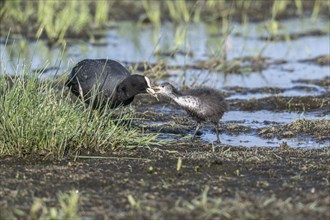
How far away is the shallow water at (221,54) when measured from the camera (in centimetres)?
902

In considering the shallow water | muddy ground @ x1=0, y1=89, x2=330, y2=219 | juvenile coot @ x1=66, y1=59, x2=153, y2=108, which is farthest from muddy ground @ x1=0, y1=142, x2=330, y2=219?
the shallow water

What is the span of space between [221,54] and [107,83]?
164 inches

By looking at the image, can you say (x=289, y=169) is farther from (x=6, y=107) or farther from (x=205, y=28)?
(x=205, y=28)

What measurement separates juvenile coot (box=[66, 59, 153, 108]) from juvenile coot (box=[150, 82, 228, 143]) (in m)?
0.20

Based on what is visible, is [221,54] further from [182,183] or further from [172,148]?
[182,183]

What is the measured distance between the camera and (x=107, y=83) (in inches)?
311

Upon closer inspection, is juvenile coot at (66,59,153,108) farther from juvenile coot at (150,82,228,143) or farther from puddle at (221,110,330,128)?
puddle at (221,110,330,128)

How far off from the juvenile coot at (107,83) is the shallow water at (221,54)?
556mm

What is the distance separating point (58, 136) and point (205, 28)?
9.26m

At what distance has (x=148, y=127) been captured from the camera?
836 cm

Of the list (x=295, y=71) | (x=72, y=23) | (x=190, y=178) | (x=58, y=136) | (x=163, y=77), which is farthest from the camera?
(x=72, y=23)

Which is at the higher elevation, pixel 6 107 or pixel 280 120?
pixel 6 107

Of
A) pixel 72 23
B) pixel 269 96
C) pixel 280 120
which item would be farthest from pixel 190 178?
pixel 72 23

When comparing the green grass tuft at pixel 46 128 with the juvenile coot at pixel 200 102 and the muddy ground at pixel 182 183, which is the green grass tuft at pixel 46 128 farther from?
the juvenile coot at pixel 200 102
